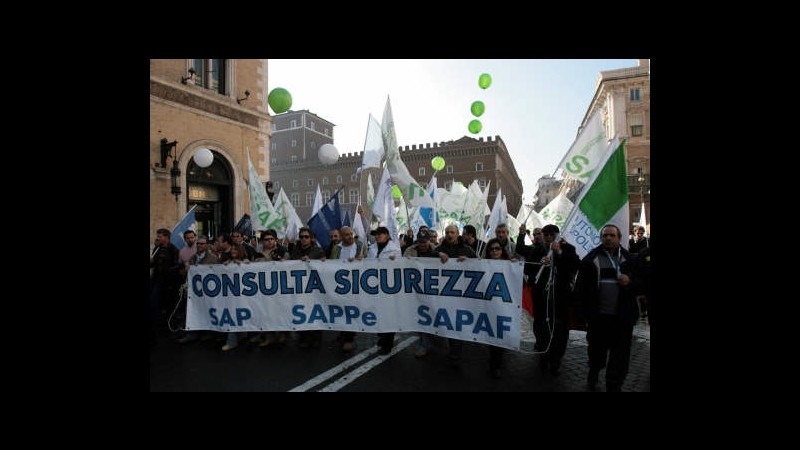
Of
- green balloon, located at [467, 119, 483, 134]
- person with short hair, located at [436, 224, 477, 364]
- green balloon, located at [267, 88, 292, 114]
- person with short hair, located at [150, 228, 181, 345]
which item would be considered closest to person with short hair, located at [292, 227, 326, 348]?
person with short hair, located at [436, 224, 477, 364]

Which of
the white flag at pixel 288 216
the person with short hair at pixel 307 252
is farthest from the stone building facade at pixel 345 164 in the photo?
the person with short hair at pixel 307 252

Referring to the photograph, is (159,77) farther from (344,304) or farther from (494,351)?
(494,351)

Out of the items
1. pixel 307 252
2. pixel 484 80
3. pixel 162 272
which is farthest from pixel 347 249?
pixel 484 80

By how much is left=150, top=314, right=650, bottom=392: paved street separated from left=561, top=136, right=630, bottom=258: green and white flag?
1.52 m

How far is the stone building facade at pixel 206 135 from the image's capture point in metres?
12.1

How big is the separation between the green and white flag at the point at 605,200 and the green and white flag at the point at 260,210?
18.8 feet

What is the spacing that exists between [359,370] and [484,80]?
651 inches

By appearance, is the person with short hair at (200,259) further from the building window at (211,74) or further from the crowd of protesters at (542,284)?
the building window at (211,74)

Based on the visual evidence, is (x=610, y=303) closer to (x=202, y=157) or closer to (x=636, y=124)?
(x=202, y=157)

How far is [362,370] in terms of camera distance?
14.8ft

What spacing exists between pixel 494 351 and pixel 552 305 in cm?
97

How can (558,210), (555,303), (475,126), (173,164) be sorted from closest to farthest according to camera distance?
(555,303), (558,210), (173,164), (475,126)

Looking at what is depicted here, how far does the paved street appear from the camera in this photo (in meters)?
4.09

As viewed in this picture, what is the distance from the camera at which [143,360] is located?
2174 millimetres
